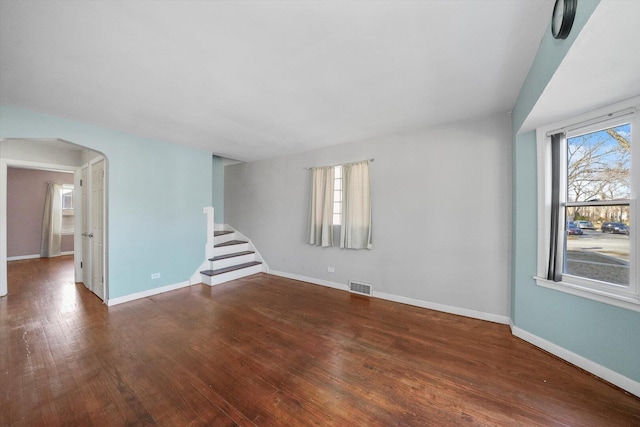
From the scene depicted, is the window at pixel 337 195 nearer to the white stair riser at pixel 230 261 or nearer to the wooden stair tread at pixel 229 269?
the wooden stair tread at pixel 229 269

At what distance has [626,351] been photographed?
5.55 feet

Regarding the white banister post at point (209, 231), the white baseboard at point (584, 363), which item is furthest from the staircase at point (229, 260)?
the white baseboard at point (584, 363)

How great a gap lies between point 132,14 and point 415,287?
3.91 m

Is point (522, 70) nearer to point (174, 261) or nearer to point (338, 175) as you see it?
point (338, 175)

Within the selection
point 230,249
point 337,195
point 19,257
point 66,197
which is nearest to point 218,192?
point 230,249

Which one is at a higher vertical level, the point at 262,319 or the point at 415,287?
the point at 415,287

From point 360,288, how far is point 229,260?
9.13 ft

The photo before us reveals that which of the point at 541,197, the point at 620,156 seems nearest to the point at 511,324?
the point at 541,197

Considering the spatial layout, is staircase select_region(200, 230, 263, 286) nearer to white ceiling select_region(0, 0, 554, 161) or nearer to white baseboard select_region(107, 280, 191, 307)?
white baseboard select_region(107, 280, 191, 307)

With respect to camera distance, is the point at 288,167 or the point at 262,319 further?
the point at 288,167

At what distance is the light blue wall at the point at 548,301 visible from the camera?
162 centimetres

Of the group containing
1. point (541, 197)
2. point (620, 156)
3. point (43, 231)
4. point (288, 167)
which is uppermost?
point (288, 167)

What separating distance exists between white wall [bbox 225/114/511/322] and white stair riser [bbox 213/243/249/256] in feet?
5.80

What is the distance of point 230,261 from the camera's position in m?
4.80
